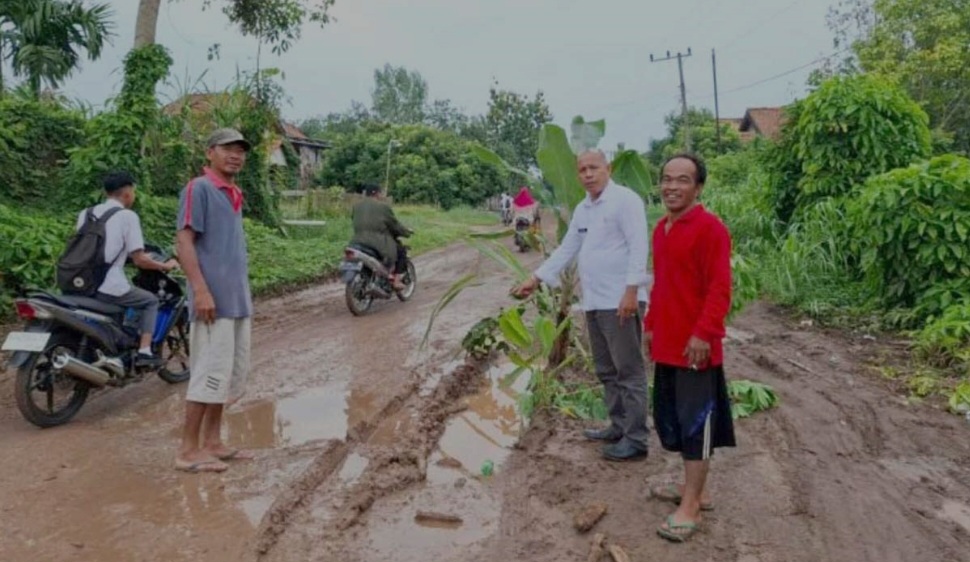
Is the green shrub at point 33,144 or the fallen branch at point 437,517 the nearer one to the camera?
the fallen branch at point 437,517

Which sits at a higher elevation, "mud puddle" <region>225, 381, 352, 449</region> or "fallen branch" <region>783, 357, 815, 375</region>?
"mud puddle" <region>225, 381, 352, 449</region>

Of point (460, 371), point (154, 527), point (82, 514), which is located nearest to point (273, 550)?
point (154, 527)

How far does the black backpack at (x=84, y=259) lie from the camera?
Result: 5.00 metres

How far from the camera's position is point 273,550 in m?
3.28

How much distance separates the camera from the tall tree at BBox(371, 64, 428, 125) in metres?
72.2

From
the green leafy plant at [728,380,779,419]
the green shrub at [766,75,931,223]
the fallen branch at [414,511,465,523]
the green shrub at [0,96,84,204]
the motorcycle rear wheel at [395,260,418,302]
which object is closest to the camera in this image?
the fallen branch at [414,511,465,523]

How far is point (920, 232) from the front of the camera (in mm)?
7402

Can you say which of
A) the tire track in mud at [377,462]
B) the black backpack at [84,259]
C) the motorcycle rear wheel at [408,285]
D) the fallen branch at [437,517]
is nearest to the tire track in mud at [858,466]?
the fallen branch at [437,517]

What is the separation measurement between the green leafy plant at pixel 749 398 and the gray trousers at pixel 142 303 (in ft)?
13.8

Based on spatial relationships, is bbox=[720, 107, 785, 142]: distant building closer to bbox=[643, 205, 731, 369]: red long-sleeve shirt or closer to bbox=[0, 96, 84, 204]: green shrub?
bbox=[0, 96, 84, 204]: green shrub

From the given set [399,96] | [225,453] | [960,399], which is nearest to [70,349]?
[225,453]

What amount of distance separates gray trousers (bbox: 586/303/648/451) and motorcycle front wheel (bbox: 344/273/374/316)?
16.8ft

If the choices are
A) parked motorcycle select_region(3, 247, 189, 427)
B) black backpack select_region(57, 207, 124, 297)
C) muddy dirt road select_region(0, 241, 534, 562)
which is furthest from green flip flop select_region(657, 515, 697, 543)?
black backpack select_region(57, 207, 124, 297)

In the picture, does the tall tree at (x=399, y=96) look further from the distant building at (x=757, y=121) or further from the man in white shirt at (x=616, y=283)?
the man in white shirt at (x=616, y=283)
